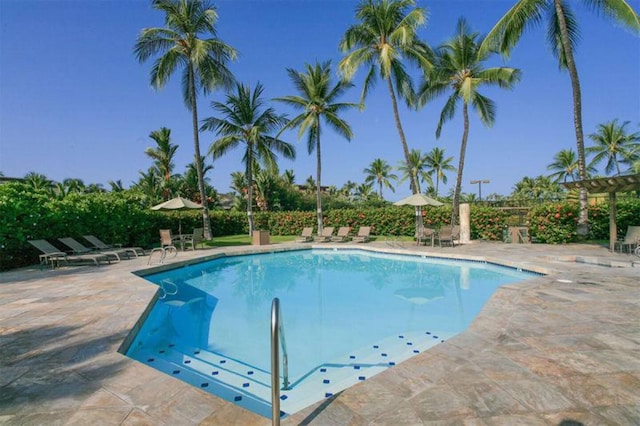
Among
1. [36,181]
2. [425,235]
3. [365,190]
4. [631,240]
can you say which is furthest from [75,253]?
[365,190]

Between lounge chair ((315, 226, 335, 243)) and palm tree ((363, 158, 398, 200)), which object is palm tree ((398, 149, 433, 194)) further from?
lounge chair ((315, 226, 335, 243))

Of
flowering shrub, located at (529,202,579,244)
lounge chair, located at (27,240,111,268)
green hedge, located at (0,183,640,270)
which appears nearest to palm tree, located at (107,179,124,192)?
green hedge, located at (0,183,640,270)

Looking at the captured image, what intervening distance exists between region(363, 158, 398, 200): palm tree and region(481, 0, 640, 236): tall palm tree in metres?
31.1

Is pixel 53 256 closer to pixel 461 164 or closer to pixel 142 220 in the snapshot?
pixel 142 220

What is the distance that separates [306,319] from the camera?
21.3ft

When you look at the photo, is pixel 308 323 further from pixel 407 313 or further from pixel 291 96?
pixel 291 96

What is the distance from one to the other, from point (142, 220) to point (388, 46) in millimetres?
14439

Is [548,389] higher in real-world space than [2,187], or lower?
lower

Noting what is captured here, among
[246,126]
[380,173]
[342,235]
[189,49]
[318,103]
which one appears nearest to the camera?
[189,49]

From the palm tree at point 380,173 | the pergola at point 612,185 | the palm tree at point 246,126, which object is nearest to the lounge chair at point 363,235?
the palm tree at point 246,126

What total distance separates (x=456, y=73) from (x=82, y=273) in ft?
59.4

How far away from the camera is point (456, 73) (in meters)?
16.6

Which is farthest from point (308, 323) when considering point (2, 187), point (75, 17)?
point (75, 17)

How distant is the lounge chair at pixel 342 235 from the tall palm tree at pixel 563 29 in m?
9.79
